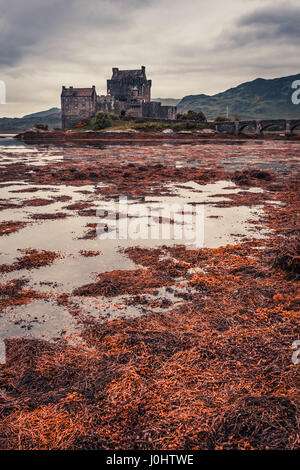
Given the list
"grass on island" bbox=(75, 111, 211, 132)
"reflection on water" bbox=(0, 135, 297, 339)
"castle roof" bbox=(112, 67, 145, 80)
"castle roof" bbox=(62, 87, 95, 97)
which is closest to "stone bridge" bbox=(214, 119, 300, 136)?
"grass on island" bbox=(75, 111, 211, 132)

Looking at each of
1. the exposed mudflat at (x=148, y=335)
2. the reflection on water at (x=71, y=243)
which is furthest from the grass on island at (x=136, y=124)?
the exposed mudflat at (x=148, y=335)

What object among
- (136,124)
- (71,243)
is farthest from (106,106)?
(71,243)

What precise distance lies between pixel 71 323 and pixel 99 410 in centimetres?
166

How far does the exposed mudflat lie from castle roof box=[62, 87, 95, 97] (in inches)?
3810

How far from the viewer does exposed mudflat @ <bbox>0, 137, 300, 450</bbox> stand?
2.92 metres

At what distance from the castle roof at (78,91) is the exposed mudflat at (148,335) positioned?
318ft

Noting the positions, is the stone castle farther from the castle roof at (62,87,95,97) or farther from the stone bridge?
the stone bridge

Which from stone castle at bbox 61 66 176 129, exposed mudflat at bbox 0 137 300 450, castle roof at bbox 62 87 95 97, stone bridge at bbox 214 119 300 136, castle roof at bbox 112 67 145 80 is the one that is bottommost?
exposed mudflat at bbox 0 137 300 450

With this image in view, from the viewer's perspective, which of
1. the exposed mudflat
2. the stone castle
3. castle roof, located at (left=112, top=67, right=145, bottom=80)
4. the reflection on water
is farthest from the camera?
castle roof, located at (left=112, top=67, right=145, bottom=80)

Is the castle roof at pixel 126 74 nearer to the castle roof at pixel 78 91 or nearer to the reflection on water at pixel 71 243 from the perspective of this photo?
the castle roof at pixel 78 91

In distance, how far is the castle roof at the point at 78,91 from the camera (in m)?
95.9

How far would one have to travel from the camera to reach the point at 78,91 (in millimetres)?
96812

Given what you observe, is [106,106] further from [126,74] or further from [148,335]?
[148,335]
